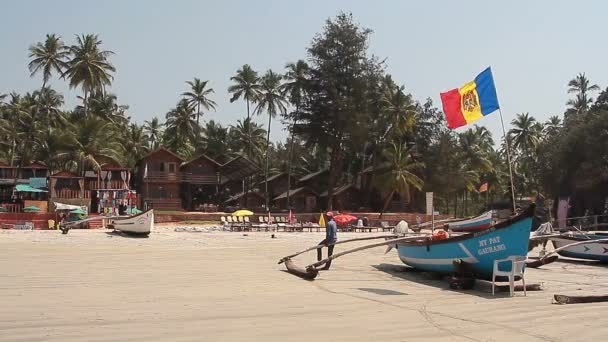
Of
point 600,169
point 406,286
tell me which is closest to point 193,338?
point 406,286

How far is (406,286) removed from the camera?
14.2 meters

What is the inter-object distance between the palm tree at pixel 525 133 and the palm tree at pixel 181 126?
40.3 meters

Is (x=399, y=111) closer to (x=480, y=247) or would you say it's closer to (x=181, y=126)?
(x=181, y=126)

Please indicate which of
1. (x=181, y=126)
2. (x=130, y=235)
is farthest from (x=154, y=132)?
(x=130, y=235)

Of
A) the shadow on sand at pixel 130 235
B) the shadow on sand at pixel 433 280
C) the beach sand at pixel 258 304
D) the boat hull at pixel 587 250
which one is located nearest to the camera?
the beach sand at pixel 258 304

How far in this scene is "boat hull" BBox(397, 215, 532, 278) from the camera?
1284 centimetres

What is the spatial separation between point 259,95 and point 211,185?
11505mm

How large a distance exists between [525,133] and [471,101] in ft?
221

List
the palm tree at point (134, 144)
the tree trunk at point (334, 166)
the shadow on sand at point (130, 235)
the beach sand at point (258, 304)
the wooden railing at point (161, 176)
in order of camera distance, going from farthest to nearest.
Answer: the palm tree at point (134, 144) < the tree trunk at point (334, 166) < the wooden railing at point (161, 176) < the shadow on sand at point (130, 235) < the beach sand at point (258, 304)

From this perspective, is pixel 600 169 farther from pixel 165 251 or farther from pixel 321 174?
pixel 165 251

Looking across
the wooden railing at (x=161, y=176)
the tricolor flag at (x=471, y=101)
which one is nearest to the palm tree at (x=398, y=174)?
the wooden railing at (x=161, y=176)

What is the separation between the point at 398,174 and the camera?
55938mm

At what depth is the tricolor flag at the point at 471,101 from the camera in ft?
49.7

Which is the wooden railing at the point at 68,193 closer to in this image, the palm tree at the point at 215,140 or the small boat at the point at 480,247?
the palm tree at the point at 215,140
